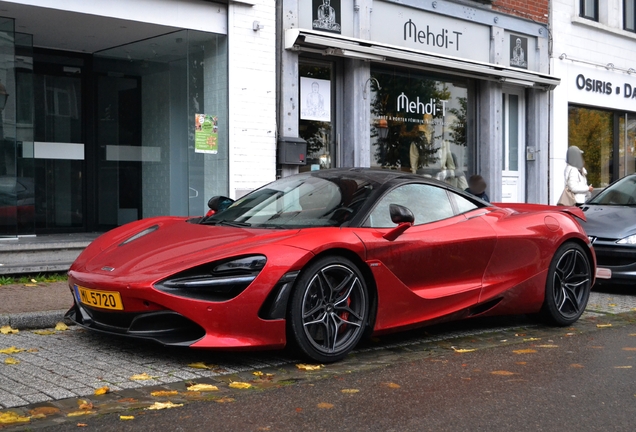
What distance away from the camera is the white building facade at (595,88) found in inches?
690

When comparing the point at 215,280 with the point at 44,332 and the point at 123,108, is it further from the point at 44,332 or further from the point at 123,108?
the point at 123,108

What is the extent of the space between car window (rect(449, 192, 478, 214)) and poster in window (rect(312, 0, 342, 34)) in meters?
6.77

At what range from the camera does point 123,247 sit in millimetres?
5785

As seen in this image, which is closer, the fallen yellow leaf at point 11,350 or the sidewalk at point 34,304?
the fallen yellow leaf at point 11,350

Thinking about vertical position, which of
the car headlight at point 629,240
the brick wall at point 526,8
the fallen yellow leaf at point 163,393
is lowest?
the fallen yellow leaf at point 163,393

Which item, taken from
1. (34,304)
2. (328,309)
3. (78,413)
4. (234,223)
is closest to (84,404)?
(78,413)

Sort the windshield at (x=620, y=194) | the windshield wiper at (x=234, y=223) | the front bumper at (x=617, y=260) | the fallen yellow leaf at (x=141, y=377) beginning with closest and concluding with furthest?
1. the fallen yellow leaf at (x=141, y=377)
2. the windshield wiper at (x=234, y=223)
3. the front bumper at (x=617, y=260)
4. the windshield at (x=620, y=194)

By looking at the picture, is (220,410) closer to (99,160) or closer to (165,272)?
(165,272)

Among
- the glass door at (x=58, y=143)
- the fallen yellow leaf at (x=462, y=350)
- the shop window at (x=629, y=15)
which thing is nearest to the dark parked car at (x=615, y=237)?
the fallen yellow leaf at (x=462, y=350)

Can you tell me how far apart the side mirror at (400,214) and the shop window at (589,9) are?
14.7 metres

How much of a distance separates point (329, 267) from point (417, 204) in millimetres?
1237

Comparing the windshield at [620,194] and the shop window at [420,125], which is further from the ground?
the shop window at [420,125]

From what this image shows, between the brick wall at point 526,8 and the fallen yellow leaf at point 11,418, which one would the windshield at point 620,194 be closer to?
the brick wall at point 526,8

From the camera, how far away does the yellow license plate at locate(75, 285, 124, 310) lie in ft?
16.9
